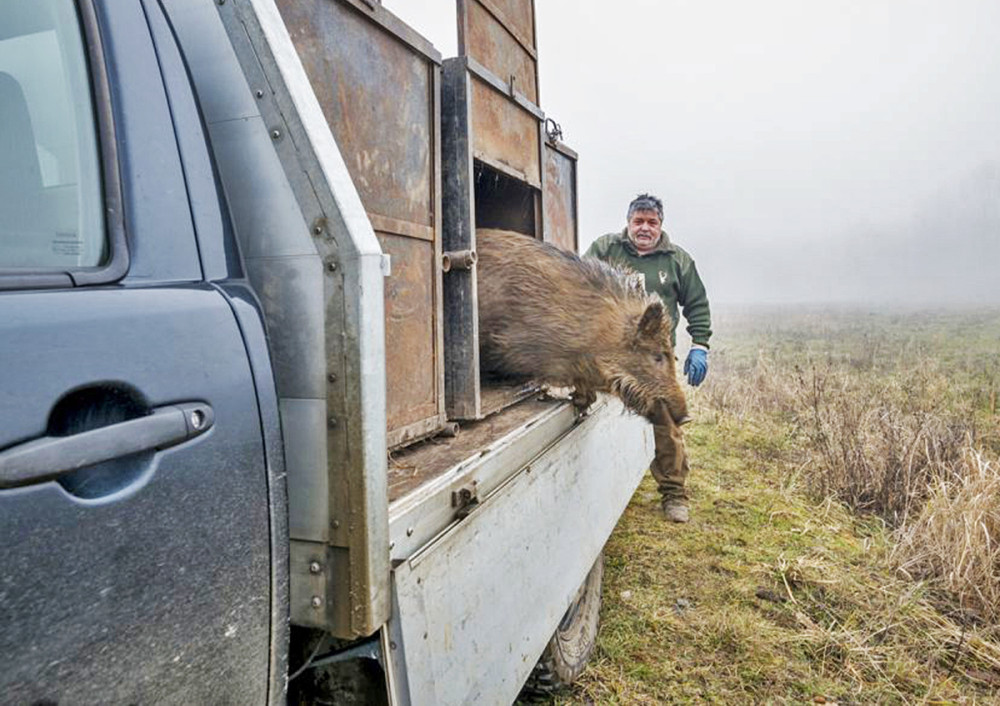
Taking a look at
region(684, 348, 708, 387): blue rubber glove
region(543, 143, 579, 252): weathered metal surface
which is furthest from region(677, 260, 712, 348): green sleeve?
region(543, 143, 579, 252): weathered metal surface

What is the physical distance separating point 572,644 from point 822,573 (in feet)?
6.64

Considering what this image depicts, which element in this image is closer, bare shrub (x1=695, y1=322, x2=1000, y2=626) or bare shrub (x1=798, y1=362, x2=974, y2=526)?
bare shrub (x1=695, y1=322, x2=1000, y2=626)

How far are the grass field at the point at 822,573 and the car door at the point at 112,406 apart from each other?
A: 7.89 feet

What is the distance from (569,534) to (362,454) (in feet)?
5.31

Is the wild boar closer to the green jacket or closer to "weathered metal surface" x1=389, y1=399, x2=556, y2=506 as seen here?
"weathered metal surface" x1=389, y1=399, x2=556, y2=506

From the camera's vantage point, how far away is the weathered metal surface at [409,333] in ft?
7.32

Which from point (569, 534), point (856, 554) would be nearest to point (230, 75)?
point (569, 534)

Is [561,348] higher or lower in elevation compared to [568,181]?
lower

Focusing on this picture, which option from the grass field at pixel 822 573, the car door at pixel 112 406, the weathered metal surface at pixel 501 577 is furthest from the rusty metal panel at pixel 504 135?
the grass field at pixel 822 573

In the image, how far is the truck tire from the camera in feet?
9.32

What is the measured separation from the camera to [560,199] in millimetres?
4719

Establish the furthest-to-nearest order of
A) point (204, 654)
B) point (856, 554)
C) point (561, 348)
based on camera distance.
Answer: point (856, 554) < point (561, 348) < point (204, 654)

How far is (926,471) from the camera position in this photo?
5305mm

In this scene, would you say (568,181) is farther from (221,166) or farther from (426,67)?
(221,166)
